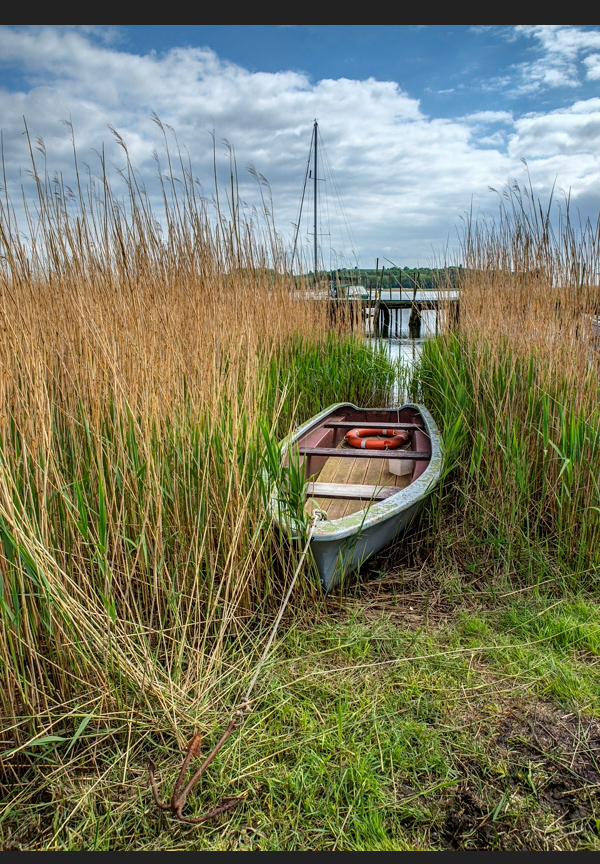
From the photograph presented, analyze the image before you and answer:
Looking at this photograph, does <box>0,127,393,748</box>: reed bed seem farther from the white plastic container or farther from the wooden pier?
the wooden pier

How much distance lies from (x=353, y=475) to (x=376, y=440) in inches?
27.3

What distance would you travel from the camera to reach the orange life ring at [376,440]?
182 inches

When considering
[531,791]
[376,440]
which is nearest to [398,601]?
[531,791]

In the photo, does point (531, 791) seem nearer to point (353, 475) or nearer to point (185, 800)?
point (185, 800)

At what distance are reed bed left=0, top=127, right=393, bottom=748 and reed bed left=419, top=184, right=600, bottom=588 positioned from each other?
1326 millimetres

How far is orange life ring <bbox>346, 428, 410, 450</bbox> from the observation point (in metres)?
4.63

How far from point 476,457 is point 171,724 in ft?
8.36

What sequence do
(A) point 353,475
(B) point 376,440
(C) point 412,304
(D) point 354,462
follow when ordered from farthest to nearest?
(C) point 412,304
(B) point 376,440
(D) point 354,462
(A) point 353,475

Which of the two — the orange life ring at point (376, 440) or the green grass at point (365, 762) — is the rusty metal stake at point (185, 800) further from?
the orange life ring at point (376, 440)

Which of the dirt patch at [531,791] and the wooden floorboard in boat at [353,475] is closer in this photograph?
the dirt patch at [531,791]

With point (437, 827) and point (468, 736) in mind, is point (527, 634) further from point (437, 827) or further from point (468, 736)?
point (437, 827)

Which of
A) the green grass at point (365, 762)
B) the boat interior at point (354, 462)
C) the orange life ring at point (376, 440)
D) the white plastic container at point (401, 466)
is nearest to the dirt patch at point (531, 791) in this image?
the green grass at point (365, 762)

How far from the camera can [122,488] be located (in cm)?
→ 213

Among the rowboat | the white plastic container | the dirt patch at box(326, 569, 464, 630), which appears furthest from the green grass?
the white plastic container
